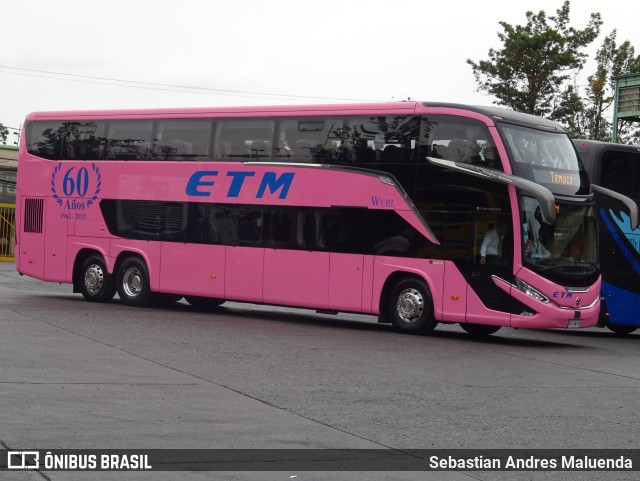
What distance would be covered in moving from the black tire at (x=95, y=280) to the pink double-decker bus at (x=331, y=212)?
4 centimetres

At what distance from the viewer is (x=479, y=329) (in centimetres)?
2088

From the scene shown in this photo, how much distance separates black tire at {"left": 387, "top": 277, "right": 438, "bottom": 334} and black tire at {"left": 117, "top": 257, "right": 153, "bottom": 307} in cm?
599

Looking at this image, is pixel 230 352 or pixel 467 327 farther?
pixel 467 327

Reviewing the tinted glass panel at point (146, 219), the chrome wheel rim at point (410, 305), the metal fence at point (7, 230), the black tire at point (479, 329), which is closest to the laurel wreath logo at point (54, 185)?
the tinted glass panel at point (146, 219)

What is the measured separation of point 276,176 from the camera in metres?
21.3

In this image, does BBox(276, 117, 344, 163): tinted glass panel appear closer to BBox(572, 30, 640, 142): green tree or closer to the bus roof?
the bus roof

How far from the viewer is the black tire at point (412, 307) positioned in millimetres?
19594

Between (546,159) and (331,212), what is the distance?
12.8ft

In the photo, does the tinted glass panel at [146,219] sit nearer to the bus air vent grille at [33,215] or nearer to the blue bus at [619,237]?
the bus air vent grille at [33,215]

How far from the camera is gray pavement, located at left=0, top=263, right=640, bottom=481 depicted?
919 centimetres

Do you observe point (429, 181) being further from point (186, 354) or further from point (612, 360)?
point (186, 354)
